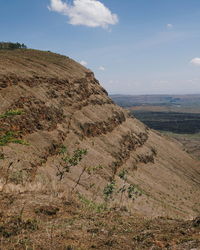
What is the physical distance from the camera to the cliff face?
34.3 m

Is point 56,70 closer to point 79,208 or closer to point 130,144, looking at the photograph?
point 130,144

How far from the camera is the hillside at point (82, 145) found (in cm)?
3258

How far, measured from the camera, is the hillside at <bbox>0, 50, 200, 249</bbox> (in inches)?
Result: 1283

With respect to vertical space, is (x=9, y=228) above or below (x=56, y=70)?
below

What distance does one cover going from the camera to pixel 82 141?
4922 centimetres

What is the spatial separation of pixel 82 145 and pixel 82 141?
6.81ft

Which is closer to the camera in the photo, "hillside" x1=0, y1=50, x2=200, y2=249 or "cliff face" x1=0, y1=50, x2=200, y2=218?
"hillside" x1=0, y1=50, x2=200, y2=249

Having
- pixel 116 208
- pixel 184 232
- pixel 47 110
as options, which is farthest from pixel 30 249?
pixel 47 110

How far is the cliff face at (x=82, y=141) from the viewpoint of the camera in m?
34.3

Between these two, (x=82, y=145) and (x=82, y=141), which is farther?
(x=82, y=141)

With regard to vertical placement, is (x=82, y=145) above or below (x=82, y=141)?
below

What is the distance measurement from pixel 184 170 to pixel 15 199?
67.9 meters

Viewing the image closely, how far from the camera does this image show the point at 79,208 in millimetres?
11117

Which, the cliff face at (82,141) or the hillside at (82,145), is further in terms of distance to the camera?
the cliff face at (82,141)
